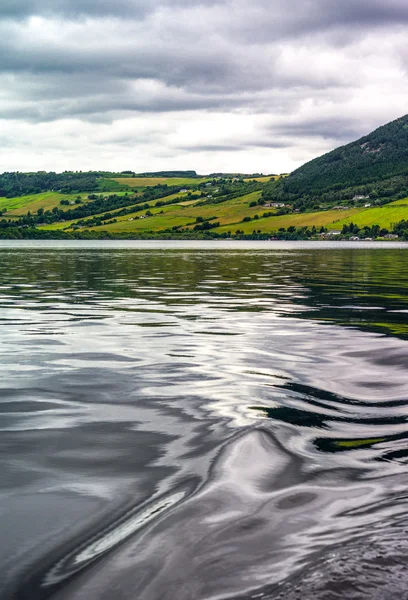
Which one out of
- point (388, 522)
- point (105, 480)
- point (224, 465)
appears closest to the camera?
point (388, 522)

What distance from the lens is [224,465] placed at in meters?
8.50

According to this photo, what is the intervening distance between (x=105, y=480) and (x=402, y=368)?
370 inches

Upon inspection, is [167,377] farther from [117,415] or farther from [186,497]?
[186,497]

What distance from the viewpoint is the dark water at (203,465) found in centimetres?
565

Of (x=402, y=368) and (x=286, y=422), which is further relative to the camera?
(x=402, y=368)

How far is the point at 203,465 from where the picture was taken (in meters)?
8.55

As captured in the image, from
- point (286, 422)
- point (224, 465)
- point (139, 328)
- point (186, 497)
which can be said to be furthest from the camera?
point (139, 328)

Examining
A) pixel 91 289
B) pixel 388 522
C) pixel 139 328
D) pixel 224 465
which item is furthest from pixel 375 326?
pixel 91 289

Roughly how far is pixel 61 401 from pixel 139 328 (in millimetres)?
9830

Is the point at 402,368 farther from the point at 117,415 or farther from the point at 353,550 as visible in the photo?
the point at 353,550

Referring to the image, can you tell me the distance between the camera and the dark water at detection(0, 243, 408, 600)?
5.65m

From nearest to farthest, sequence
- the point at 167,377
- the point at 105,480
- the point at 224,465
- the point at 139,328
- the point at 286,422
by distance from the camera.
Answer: the point at 105,480, the point at 224,465, the point at 286,422, the point at 167,377, the point at 139,328

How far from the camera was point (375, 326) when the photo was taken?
→ 72.9 ft

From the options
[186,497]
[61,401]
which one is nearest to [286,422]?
[186,497]
